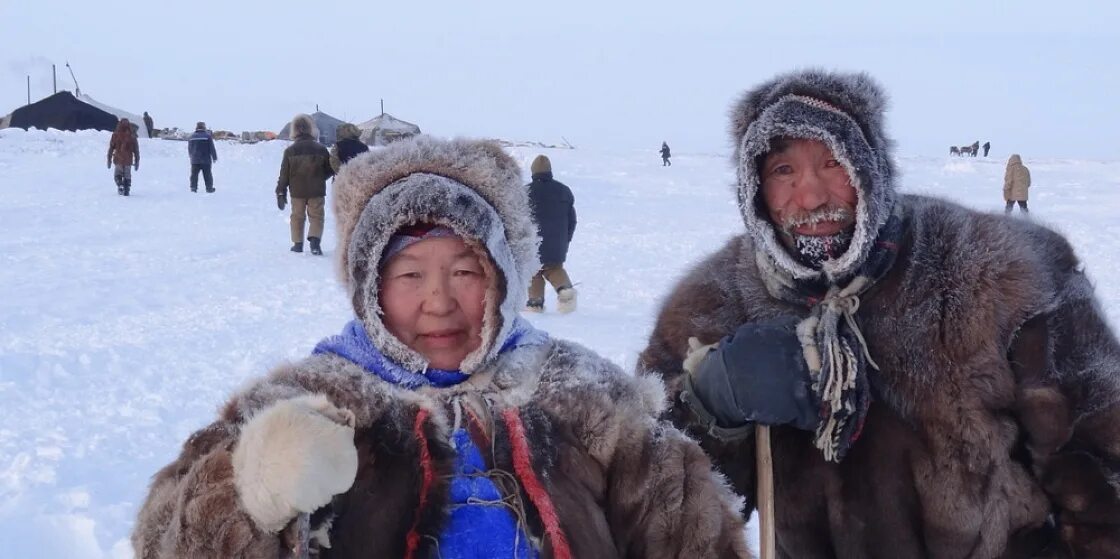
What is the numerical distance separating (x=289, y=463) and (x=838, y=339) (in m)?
1.16

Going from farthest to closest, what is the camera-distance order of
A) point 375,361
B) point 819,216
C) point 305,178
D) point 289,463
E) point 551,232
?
point 305,178 < point 551,232 < point 819,216 < point 375,361 < point 289,463

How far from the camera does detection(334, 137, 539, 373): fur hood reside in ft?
6.26

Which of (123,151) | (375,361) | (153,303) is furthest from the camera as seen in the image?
(123,151)

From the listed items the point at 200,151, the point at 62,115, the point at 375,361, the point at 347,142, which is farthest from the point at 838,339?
the point at 62,115

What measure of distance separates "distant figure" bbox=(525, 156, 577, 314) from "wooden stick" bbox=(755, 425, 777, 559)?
564 centimetres

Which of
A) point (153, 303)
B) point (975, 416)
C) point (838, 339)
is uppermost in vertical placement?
point (838, 339)

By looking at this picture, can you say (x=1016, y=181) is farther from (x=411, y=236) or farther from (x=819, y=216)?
(x=411, y=236)

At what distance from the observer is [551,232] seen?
8211 millimetres

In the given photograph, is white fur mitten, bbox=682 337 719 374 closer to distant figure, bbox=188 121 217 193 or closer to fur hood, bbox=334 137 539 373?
fur hood, bbox=334 137 539 373

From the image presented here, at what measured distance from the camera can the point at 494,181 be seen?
80.0 inches

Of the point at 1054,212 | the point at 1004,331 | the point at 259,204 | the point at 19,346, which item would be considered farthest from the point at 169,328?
the point at 1054,212

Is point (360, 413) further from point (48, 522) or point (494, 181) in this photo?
point (48, 522)

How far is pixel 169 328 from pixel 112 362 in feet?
3.40

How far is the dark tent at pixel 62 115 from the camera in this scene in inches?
1321
